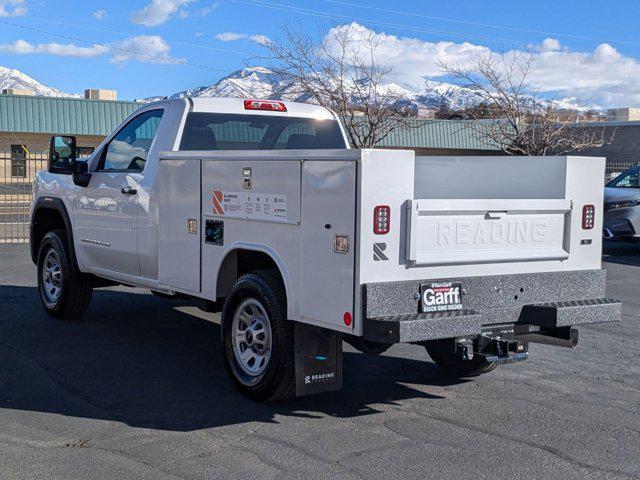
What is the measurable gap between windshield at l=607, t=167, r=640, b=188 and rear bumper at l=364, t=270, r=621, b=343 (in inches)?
537

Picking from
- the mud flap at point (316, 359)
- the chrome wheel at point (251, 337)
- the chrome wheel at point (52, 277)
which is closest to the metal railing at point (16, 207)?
the chrome wheel at point (52, 277)

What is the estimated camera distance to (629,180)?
62.5ft

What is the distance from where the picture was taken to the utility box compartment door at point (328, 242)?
5207 mm

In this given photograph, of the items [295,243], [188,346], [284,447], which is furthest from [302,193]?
[188,346]

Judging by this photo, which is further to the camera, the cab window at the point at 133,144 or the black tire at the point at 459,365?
the cab window at the point at 133,144

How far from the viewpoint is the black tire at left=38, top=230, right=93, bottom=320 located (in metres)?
8.99

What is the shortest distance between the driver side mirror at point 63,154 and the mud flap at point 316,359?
3.99 metres

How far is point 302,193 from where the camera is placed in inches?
219

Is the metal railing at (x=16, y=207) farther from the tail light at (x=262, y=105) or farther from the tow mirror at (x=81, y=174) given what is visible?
the tail light at (x=262, y=105)

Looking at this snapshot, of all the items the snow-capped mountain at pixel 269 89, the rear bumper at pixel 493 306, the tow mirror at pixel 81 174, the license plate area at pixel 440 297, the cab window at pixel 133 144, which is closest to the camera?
the rear bumper at pixel 493 306

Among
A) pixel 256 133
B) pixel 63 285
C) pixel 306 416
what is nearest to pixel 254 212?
pixel 306 416

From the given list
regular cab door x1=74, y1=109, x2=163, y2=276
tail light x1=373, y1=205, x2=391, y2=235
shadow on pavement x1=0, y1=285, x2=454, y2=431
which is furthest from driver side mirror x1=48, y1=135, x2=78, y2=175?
tail light x1=373, y1=205, x2=391, y2=235

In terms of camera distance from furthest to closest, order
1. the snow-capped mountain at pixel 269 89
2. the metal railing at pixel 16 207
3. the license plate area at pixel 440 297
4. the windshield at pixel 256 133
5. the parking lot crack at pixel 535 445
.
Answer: the snow-capped mountain at pixel 269 89
the metal railing at pixel 16 207
the windshield at pixel 256 133
the license plate area at pixel 440 297
the parking lot crack at pixel 535 445

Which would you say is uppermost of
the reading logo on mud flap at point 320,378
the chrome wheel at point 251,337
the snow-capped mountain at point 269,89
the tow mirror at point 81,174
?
the snow-capped mountain at point 269,89
